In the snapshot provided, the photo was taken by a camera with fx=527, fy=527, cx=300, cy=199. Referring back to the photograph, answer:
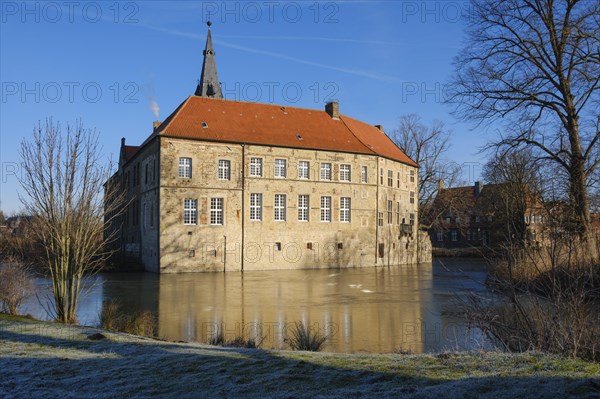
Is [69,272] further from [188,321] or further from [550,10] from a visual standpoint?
[550,10]

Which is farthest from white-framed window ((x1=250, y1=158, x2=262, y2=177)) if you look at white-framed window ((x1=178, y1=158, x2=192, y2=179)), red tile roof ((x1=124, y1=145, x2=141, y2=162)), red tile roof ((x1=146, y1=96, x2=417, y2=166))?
red tile roof ((x1=124, y1=145, x2=141, y2=162))

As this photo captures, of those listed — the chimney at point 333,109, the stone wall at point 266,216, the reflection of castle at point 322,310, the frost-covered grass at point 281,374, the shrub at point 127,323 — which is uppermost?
the chimney at point 333,109

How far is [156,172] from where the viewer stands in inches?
1302

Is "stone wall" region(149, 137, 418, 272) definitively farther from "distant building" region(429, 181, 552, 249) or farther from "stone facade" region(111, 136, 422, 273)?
"distant building" region(429, 181, 552, 249)

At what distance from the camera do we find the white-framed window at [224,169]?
112 ft

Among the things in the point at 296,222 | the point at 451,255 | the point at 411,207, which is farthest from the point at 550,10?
the point at 451,255

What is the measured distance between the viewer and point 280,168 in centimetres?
3600

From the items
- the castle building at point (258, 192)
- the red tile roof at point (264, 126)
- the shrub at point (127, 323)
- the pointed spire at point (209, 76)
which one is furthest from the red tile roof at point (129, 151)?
the shrub at point (127, 323)

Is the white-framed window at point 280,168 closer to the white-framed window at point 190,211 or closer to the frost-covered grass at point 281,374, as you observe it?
the white-framed window at point 190,211

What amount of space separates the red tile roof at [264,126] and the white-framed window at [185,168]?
4.93ft

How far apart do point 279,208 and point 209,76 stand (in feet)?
66.3

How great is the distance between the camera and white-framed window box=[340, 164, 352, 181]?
38.3 meters

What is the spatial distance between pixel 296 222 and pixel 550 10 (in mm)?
21292

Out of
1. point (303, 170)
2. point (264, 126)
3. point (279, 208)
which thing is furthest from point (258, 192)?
point (264, 126)
